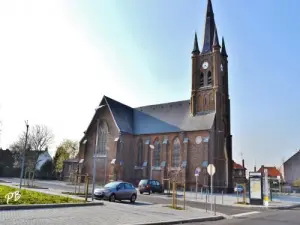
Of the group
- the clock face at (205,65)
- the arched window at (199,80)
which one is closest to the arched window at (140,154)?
the arched window at (199,80)

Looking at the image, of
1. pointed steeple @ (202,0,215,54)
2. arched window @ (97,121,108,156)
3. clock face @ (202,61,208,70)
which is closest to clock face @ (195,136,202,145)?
clock face @ (202,61,208,70)

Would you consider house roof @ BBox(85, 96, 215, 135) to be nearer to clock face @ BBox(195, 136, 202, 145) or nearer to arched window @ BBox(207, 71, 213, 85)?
clock face @ BBox(195, 136, 202, 145)

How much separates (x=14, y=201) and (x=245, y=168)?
7432 centimetres

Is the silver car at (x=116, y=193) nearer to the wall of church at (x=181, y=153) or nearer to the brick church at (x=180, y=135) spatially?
the brick church at (x=180, y=135)

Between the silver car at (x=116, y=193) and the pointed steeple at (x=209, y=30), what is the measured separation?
113 feet

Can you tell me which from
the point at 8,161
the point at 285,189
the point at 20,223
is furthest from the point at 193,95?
the point at 8,161

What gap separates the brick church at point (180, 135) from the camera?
4259 centimetres

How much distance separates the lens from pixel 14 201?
1355cm

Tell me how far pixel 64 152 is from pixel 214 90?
53091 millimetres

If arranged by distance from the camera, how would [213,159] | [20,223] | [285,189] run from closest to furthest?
1. [20,223]
2. [213,159]
3. [285,189]

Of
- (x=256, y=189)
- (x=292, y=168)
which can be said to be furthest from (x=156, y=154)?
(x=292, y=168)

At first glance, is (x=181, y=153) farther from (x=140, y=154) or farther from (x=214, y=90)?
(x=214, y=90)

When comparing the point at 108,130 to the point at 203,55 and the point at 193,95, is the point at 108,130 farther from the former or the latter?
the point at 203,55

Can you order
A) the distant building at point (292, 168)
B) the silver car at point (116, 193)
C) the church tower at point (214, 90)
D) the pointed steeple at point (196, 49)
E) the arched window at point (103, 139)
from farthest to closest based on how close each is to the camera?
the distant building at point (292, 168) < the pointed steeple at point (196, 49) < the arched window at point (103, 139) < the church tower at point (214, 90) < the silver car at point (116, 193)
